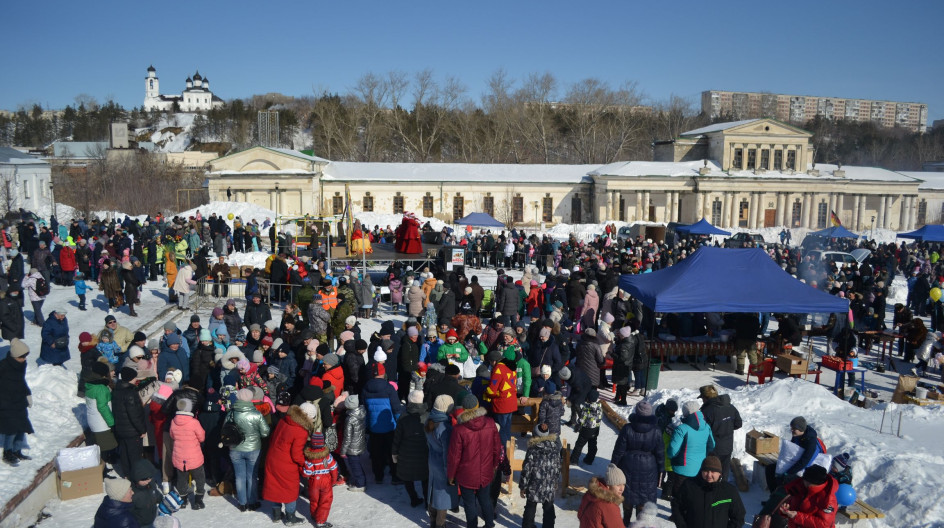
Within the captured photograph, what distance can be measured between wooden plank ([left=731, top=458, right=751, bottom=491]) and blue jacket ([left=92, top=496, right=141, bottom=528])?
259 inches

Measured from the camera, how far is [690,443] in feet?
21.6

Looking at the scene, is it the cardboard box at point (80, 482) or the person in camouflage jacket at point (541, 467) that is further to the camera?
the cardboard box at point (80, 482)

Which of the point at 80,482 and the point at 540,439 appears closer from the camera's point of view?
the point at 540,439

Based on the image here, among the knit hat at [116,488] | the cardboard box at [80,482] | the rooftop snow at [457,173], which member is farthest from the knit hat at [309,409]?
the rooftop snow at [457,173]

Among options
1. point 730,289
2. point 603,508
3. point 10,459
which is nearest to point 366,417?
point 603,508

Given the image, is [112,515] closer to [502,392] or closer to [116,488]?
[116,488]

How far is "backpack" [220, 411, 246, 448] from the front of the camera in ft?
21.6

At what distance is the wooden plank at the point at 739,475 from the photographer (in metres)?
7.86

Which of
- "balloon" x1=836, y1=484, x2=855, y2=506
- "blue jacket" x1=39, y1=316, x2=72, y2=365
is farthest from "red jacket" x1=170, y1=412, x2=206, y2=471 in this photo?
"balloon" x1=836, y1=484, x2=855, y2=506

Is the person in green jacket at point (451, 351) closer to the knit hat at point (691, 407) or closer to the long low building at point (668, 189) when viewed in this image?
the knit hat at point (691, 407)

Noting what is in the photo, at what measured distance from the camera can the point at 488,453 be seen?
632cm

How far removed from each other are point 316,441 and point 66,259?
14.0 m

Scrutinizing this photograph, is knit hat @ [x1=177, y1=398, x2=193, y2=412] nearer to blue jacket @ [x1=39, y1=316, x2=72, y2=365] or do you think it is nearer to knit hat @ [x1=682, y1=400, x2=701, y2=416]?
blue jacket @ [x1=39, y1=316, x2=72, y2=365]

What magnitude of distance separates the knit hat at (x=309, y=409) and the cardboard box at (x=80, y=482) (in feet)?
8.98
